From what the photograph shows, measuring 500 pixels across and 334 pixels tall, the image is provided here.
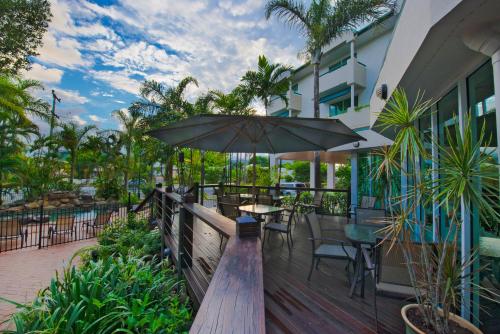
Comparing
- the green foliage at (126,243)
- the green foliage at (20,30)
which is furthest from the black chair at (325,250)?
the green foliage at (20,30)

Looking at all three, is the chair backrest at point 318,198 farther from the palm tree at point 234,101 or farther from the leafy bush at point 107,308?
the palm tree at point 234,101

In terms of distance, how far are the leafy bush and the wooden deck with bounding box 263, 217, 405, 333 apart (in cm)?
105

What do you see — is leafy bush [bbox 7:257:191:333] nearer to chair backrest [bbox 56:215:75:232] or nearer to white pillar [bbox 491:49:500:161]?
white pillar [bbox 491:49:500:161]

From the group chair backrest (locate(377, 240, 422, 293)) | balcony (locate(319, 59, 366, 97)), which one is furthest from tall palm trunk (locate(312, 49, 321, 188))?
chair backrest (locate(377, 240, 422, 293))

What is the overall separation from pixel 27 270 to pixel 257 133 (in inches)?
270

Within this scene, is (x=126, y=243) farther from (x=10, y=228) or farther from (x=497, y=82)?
(x=497, y=82)

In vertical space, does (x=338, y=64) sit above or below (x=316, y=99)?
above

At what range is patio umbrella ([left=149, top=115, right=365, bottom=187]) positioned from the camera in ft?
12.1

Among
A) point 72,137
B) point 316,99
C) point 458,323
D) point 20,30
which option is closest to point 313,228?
point 458,323

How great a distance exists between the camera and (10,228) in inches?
285

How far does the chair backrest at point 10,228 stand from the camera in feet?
23.4

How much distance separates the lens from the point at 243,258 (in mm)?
1901

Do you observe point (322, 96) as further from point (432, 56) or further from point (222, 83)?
point (432, 56)

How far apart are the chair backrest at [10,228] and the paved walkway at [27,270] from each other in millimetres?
613
